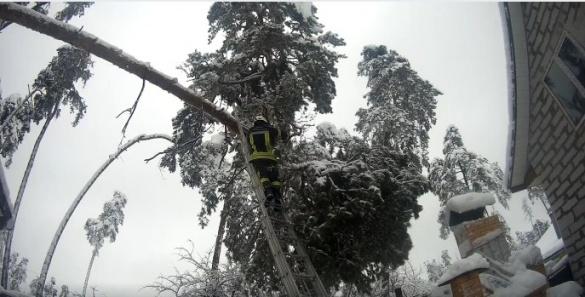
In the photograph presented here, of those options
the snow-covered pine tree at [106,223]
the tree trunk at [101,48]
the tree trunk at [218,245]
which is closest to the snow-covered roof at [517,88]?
the tree trunk at [101,48]

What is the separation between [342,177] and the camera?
281 inches

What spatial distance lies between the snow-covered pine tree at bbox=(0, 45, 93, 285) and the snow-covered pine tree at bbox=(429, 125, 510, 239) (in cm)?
2118

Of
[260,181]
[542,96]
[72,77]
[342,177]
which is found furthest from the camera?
[72,77]

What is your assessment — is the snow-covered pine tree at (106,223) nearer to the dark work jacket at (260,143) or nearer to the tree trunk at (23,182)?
the tree trunk at (23,182)

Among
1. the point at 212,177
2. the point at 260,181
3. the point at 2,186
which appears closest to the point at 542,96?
the point at 260,181

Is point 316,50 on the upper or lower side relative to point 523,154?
upper

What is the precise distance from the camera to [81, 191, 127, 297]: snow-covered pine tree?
3577cm

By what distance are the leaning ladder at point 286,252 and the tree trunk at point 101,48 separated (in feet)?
3.19

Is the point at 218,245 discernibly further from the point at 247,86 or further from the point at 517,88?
the point at 517,88

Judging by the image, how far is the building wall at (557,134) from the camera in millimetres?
5023

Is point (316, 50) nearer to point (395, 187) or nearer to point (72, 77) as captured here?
point (395, 187)

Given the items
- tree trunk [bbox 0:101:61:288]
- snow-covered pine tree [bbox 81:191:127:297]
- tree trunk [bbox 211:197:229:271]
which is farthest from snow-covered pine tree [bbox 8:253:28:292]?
tree trunk [bbox 211:197:229:271]

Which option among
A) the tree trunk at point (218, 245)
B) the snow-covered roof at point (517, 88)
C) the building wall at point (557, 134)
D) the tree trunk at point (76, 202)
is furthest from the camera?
the tree trunk at point (76, 202)

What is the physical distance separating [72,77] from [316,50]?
14352mm
